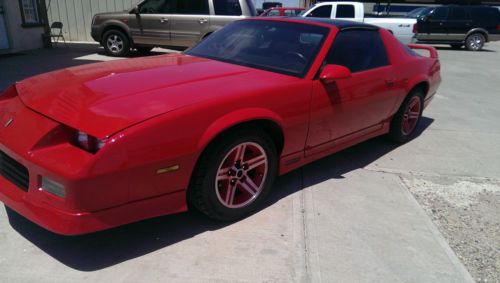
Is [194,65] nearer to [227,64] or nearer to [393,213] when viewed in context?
[227,64]

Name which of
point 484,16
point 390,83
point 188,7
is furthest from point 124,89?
point 484,16

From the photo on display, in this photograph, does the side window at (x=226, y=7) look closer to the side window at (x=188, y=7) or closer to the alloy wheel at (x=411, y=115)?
the side window at (x=188, y=7)

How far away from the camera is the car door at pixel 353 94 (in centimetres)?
346

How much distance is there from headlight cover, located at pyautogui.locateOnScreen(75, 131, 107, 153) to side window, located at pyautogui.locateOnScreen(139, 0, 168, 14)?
344 inches

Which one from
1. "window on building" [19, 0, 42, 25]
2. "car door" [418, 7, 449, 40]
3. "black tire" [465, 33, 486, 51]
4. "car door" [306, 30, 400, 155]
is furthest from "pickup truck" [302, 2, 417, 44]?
"car door" [306, 30, 400, 155]

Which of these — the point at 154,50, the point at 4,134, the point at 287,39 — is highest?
the point at 287,39

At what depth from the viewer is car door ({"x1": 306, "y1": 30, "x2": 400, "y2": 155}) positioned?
3.46 metres

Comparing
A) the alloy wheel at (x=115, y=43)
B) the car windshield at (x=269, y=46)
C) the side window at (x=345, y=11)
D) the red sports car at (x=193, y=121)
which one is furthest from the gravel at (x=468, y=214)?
the side window at (x=345, y=11)

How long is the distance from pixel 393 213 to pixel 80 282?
237 cm

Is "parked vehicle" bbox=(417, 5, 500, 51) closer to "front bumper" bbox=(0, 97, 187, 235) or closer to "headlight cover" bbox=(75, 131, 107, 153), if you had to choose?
"front bumper" bbox=(0, 97, 187, 235)

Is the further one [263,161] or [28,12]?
[28,12]

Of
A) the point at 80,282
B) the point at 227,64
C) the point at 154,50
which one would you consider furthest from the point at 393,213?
the point at 154,50

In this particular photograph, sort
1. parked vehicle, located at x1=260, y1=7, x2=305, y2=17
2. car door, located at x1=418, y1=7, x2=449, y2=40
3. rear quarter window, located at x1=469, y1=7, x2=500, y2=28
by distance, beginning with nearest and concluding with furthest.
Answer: car door, located at x1=418, y1=7, x2=449, y2=40 < rear quarter window, located at x1=469, y1=7, x2=500, y2=28 < parked vehicle, located at x1=260, y1=7, x2=305, y2=17

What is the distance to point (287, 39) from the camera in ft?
12.3
